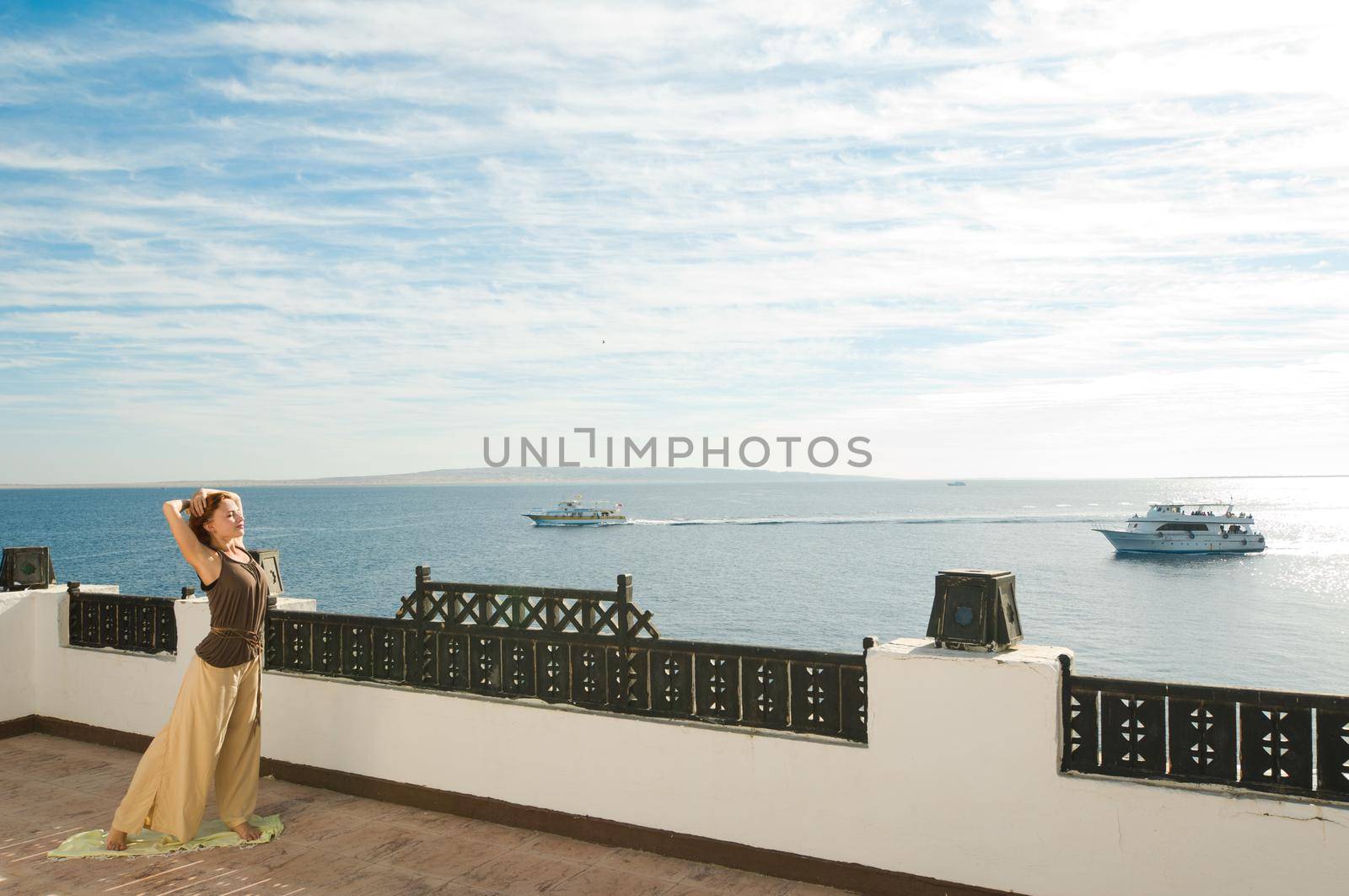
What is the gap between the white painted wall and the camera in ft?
13.9

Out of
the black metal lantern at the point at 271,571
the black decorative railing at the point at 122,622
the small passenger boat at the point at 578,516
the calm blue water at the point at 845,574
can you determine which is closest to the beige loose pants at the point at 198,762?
the black metal lantern at the point at 271,571

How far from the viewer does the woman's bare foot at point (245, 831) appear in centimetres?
575

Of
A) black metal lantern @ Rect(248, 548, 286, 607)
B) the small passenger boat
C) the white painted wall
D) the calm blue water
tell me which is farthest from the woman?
the small passenger boat

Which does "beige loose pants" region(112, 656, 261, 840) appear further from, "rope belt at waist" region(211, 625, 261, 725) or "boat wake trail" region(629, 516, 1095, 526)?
"boat wake trail" region(629, 516, 1095, 526)

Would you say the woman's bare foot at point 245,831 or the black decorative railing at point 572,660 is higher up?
the black decorative railing at point 572,660

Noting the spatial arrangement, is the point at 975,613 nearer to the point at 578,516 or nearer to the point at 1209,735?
the point at 1209,735

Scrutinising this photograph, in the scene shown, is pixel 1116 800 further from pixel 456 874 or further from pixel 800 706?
pixel 456 874

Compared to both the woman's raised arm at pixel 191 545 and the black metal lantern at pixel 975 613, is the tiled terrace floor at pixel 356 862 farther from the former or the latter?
the woman's raised arm at pixel 191 545

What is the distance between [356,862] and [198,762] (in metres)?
1.14

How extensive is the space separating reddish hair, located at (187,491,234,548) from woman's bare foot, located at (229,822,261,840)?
1.67 meters

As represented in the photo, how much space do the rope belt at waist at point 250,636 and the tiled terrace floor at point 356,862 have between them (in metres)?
0.82

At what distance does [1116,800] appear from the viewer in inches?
173

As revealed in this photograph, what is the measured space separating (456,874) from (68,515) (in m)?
203

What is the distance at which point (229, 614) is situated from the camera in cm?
581
